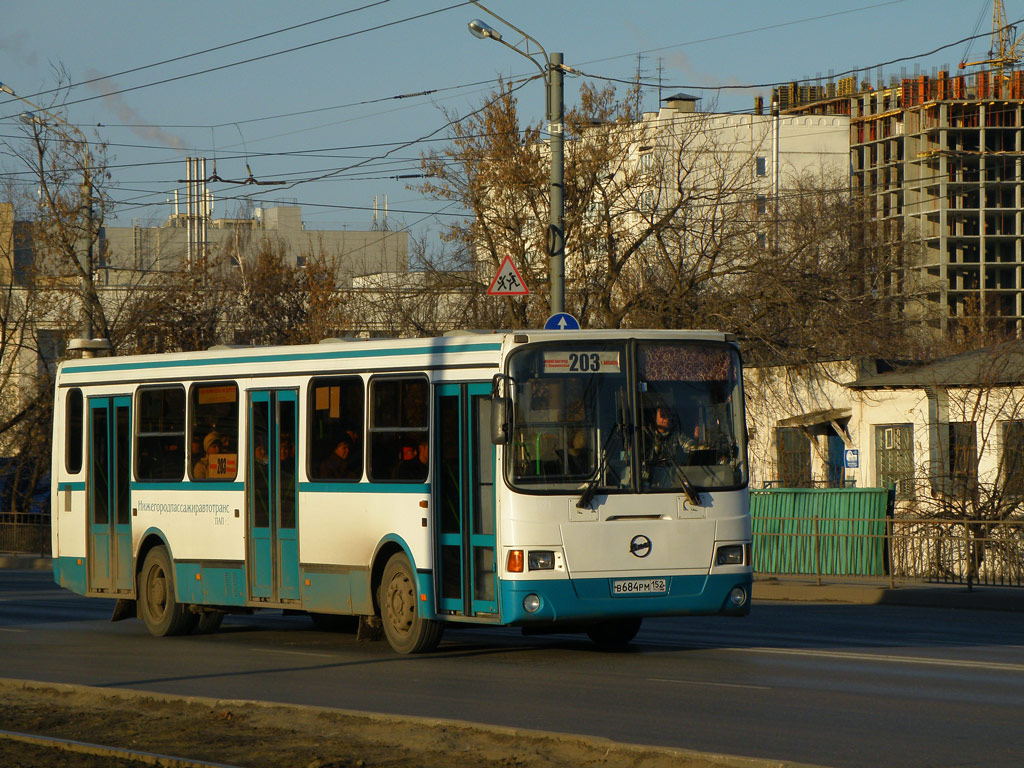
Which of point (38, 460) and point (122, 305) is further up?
point (122, 305)

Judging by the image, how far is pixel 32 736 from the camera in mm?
9438

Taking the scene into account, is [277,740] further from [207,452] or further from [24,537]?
[24,537]

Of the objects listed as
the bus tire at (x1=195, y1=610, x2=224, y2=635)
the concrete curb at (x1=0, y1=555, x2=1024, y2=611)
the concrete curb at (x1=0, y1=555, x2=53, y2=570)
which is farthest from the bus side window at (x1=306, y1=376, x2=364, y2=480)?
the concrete curb at (x1=0, y1=555, x2=53, y2=570)

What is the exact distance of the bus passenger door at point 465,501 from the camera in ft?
42.0

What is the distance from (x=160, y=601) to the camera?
16.5 meters

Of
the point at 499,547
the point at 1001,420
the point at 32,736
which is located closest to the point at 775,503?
the point at 1001,420

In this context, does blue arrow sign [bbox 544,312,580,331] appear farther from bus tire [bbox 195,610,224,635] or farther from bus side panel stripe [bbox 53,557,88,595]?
bus side panel stripe [bbox 53,557,88,595]

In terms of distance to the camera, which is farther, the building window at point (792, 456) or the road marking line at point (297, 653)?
the building window at point (792, 456)

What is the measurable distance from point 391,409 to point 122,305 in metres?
31.3

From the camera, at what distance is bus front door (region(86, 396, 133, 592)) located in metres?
16.9

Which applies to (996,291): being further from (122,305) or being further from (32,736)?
(32,736)

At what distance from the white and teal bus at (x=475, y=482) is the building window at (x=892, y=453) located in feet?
58.5

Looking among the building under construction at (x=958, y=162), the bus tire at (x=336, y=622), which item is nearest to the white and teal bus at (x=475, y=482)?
the bus tire at (x=336, y=622)

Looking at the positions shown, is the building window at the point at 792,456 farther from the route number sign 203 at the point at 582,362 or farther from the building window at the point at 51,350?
the route number sign 203 at the point at 582,362
